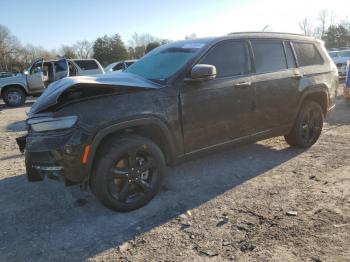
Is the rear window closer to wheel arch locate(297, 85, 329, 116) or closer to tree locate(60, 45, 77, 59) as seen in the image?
wheel arch locate(297, 85, 329, 116)

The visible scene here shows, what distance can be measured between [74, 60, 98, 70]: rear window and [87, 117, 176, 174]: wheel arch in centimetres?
1326

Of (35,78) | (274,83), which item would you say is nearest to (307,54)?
(274,83)

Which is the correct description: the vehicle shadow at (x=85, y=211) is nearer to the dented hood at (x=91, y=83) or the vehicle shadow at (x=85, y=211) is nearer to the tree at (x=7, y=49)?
the dented hood at (x=91, y=83)

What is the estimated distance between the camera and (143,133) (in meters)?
4.23

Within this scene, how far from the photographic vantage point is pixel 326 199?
4102 mm

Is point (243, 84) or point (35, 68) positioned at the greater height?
point (35, 68)

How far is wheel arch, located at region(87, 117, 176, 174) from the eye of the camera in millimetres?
3654

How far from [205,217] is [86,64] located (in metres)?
14.3

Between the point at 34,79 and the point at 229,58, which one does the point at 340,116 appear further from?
the point at 34,79

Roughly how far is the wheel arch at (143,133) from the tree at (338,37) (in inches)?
2447

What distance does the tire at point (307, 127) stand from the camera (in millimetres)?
5855

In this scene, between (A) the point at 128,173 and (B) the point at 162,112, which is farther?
(B) the point at 162,112

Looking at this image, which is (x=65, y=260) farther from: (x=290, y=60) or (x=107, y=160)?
(x=290, y=60)

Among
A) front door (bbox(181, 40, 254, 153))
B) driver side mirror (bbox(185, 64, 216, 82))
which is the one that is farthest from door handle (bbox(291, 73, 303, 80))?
driver side mirror (bbox(185, 64, 216, 82))
